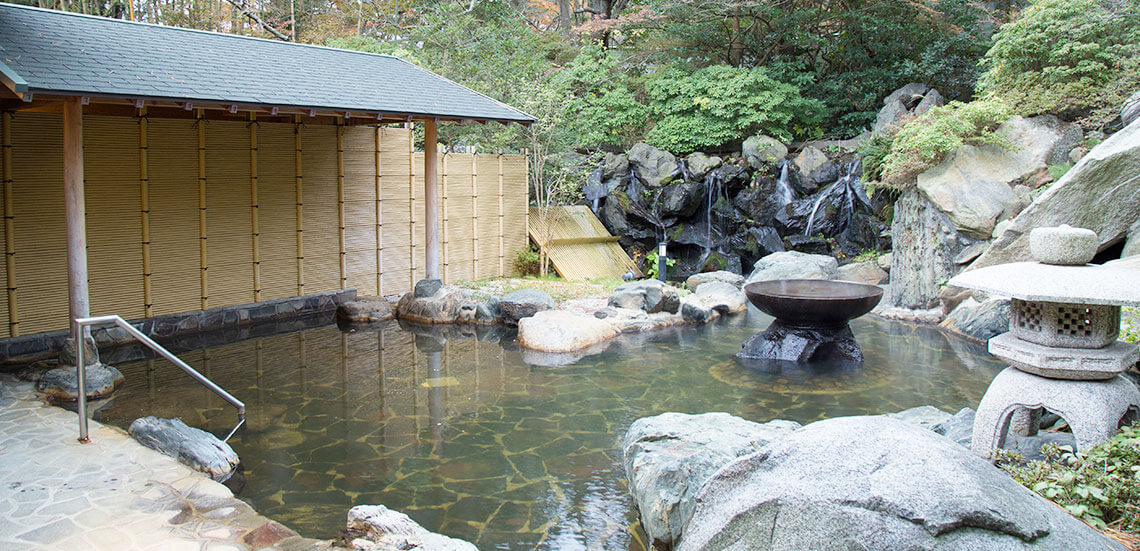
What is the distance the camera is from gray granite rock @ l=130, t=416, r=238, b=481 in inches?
234

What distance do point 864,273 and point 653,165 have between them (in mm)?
5749

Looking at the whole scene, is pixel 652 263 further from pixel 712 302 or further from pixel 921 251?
pixel 921 251

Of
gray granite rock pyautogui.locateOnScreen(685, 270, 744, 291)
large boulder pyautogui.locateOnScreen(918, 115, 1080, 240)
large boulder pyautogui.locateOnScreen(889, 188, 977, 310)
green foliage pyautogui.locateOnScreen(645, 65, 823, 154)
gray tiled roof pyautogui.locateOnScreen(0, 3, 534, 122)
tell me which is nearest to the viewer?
gray tiled roof pyautogui.locateOnScreen(0, 3, 534, 122)

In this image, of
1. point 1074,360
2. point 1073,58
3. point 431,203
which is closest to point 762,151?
point 1073,58

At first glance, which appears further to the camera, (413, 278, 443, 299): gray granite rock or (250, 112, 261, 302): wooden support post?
(413, 278, 443, 299): gray granite rock

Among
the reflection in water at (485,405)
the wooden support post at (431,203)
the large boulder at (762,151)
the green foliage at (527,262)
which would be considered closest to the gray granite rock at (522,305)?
the reflection in water at (485,405)

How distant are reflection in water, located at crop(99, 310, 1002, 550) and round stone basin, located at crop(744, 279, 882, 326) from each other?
28.3 inches

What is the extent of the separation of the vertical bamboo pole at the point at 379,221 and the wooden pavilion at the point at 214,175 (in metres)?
0.03

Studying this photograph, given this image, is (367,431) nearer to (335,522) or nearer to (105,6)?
(335,522)

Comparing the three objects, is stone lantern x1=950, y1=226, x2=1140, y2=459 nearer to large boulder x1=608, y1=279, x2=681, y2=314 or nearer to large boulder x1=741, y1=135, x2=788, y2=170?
large boulder x1=608, y1=279, x2=681, y2=314

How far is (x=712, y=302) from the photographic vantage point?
13.3m

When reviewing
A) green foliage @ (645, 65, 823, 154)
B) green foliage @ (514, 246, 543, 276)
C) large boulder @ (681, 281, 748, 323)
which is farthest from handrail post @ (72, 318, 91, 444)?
green foliage @ (645, 65, 823, 154)

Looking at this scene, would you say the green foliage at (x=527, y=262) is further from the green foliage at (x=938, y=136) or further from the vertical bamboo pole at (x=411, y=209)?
the green foliage at (x=938, y=136)

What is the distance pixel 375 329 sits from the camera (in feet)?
38.8
